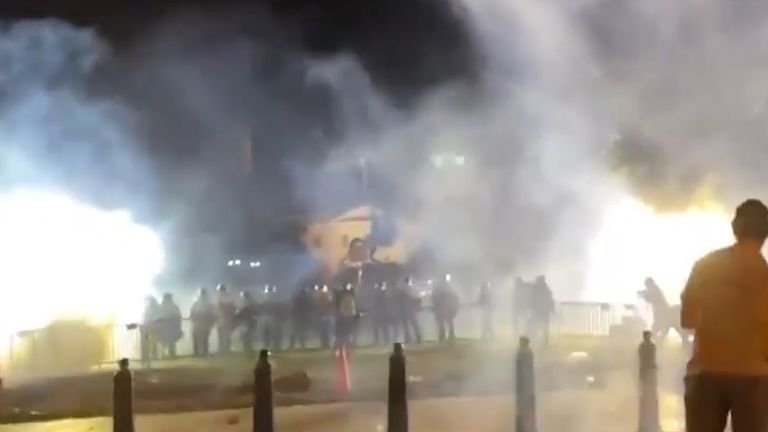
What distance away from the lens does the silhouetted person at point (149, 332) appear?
19703 millimetres

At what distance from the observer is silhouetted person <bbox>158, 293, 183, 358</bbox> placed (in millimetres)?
20094

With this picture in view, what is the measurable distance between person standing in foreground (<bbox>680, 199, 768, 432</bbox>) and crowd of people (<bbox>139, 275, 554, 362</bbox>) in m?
13.5

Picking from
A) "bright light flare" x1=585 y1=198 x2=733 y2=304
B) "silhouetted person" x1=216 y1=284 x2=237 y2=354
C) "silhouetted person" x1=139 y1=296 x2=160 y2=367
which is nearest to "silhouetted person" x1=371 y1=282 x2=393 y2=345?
"silhouetted person" x1=216 y1=284 x2=237 y2=354

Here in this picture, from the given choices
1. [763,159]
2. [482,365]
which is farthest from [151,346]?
[763,159]

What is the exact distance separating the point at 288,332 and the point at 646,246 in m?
9.74

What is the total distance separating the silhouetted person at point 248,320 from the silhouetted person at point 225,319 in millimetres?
150

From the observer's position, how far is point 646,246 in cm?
2717

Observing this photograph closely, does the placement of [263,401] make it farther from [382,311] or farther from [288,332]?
[288,332]

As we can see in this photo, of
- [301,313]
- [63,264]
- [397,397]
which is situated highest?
[63,264]

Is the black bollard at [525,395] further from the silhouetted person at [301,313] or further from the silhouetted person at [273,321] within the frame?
the silhouetted person at [273,321]

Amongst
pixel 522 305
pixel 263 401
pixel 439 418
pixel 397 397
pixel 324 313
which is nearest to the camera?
pixel 397 397

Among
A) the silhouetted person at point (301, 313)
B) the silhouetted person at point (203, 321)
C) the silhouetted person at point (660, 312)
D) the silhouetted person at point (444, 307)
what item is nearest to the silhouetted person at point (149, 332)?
the silhouetted person at point (203, 321)

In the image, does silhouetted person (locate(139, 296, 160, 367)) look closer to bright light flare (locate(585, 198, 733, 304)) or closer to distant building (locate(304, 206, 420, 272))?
distant building (locate(304, 206, 420, 272))

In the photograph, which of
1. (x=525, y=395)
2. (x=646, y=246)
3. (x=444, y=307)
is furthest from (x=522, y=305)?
(x=525, y=395)
